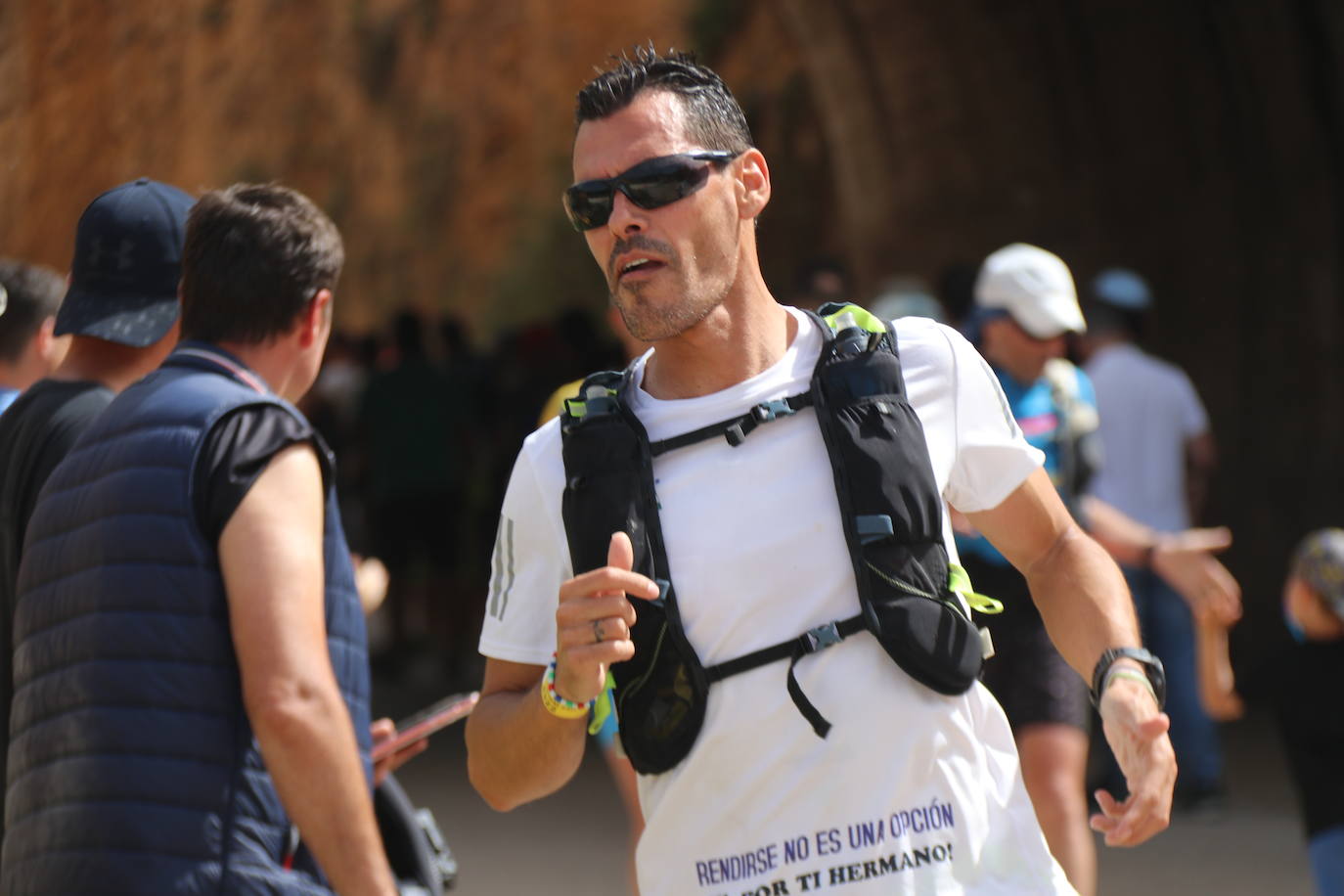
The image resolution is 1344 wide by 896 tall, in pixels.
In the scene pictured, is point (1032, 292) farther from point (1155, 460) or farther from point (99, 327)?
point (99, 327)

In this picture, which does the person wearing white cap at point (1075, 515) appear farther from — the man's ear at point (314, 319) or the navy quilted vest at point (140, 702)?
the navy quilted vest at point (140, 702)

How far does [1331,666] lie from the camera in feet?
17.4

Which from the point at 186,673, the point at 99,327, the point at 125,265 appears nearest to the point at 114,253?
the point at 125,265

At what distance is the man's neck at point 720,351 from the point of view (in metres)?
2.83

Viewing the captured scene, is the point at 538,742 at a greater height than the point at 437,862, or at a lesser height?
greater

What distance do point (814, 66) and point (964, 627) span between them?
8907mm

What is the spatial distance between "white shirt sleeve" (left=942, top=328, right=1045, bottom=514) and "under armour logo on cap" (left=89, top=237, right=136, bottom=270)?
5.22 ft

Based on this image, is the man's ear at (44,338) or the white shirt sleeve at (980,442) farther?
the man's ear at (44,338)

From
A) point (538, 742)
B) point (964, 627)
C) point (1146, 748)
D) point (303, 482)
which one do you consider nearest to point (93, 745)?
point (303, 482)

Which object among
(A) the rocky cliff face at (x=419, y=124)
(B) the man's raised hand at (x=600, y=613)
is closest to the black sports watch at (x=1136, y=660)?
(B) the man's raised hand at (x=600, y=613)

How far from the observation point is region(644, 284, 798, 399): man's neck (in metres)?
2.83

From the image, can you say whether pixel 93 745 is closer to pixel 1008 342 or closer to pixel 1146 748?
pixel 1146 748

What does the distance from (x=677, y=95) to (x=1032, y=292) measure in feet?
9.78

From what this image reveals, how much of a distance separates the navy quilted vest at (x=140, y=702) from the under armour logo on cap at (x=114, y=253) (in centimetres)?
63
